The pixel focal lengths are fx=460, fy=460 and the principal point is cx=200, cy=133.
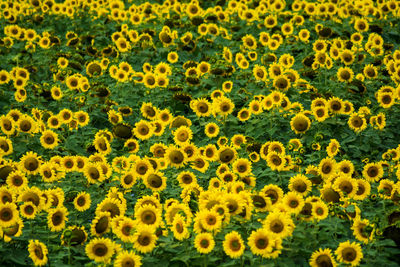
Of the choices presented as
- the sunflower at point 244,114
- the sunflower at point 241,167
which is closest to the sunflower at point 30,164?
the sunflower at point 241,167

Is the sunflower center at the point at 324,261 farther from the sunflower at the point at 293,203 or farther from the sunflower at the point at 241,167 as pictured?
the sunflower at the point at 241,167

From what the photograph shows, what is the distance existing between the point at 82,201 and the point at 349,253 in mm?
2597

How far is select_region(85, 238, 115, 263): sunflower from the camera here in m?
3.80

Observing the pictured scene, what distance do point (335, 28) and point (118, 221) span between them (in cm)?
711

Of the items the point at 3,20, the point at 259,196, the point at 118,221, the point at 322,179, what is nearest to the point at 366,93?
the point at 322,179

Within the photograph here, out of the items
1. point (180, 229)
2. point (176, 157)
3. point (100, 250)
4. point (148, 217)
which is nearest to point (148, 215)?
point (148, 217)

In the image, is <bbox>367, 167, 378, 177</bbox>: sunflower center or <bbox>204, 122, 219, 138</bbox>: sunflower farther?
<bbox>204, 122, 219, 138</bbox>: sunflower

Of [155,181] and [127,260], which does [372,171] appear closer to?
[155,181]

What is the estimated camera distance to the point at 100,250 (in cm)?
381

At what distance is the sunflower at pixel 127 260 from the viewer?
362 centimetres

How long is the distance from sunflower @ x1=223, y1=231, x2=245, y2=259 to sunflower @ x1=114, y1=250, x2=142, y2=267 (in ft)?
2.29

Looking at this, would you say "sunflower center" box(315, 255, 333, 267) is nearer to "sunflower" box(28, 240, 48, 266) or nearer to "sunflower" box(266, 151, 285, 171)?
"sunflower" box(266, 151, 285, 171)

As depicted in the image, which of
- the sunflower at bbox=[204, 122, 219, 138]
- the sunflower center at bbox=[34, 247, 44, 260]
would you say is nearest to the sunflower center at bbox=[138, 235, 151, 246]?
the sunflower center at bbox=[34, 247, 44, 260]

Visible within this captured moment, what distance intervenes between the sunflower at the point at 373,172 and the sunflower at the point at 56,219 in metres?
3.33
